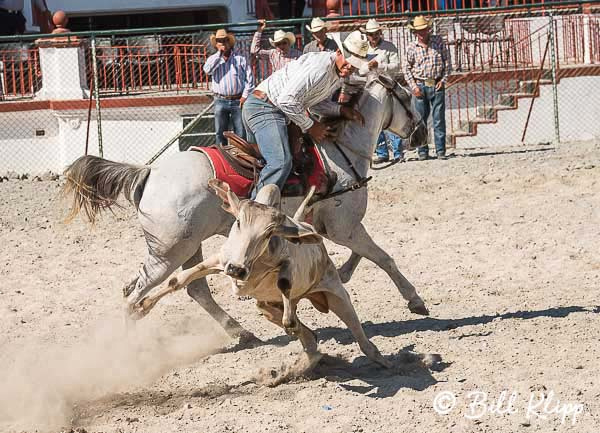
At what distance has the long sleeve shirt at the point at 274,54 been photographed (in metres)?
13.4

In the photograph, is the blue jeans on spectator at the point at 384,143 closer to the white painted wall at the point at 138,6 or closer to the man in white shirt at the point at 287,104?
the man in white shirt at the point at 287,104

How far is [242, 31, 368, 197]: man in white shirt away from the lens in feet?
24.6

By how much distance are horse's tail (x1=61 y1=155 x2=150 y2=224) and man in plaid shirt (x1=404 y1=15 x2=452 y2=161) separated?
23.4 ft

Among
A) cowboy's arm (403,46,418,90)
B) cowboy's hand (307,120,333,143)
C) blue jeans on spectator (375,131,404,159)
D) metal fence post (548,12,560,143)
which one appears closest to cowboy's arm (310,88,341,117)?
cowboy's hand (307,120,333,143)

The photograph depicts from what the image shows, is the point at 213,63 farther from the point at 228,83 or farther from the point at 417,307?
the point at 417,307

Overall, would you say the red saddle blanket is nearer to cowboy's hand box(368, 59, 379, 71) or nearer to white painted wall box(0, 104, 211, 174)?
cowboy's hand box(368, 59, 379, 71)

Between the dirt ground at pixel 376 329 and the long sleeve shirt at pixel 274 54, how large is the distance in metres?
1.82

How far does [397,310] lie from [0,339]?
3068mm

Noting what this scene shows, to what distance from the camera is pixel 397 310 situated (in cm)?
866

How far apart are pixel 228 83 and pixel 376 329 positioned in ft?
19.7

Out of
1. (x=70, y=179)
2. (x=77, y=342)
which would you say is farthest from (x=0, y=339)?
(x=70, y=179)

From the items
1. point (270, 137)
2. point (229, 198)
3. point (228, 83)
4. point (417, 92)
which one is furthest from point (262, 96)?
point (417, 92)

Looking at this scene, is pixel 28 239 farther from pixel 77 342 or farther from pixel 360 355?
pixel 360 355

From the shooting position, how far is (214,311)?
316 inches
